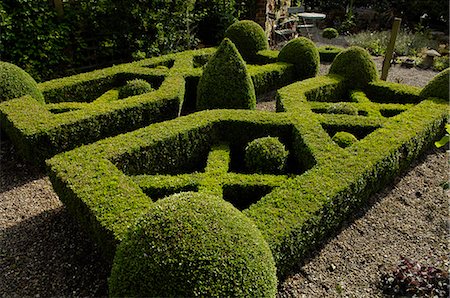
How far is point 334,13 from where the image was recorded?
1894 centimetres

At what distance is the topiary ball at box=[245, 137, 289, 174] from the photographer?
5480 mm

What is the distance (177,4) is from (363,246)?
8.92m

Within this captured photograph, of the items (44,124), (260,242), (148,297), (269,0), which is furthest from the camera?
(269,0)

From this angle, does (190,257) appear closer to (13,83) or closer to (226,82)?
(226,82)

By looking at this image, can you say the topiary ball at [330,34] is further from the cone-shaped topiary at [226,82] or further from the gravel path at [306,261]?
the gravel path at [306,261]

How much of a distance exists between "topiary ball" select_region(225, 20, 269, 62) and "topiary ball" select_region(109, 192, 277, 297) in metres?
8.30

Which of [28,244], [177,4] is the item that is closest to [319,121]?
[28,244]

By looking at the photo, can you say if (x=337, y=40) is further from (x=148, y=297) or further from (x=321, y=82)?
(x=148, y=297)

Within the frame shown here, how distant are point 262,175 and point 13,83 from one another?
5014mm

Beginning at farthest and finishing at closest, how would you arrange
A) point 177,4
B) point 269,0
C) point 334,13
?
point 334,13 < point 269,0 < point 177,4

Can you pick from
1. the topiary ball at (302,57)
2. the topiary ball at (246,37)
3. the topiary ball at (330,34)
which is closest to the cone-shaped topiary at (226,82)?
the topiary ball at (302,57)

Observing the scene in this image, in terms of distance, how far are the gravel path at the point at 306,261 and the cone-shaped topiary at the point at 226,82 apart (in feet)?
10.2

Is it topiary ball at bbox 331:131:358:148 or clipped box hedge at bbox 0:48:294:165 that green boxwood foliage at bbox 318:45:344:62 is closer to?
clipped box hedge at bbox 0:48:294:165

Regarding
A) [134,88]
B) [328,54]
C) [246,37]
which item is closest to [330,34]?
[328,54]
